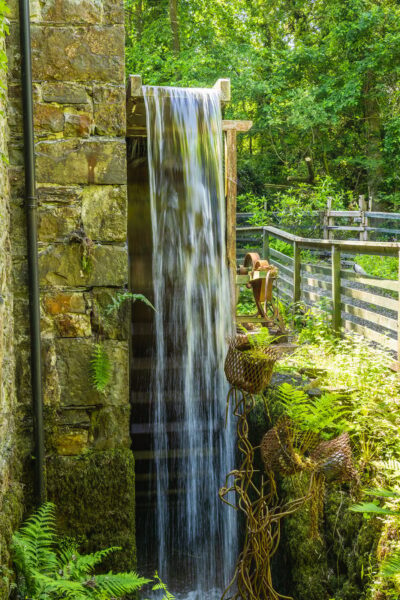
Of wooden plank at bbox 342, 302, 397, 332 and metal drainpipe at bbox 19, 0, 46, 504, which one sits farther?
wooden plank at bbox 342, 302, 397, 332

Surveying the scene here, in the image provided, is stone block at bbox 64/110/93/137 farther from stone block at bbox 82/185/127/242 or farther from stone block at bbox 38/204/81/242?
stone block at bbox 38/204/81/242

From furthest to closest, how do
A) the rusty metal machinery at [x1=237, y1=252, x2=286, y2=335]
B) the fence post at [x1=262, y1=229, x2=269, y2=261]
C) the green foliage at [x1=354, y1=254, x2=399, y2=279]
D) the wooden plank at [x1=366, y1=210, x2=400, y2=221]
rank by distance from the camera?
the wooden plank at [x1=366, y1=210, x2=400, y2=221] → the fence post at [x1=262, y1=229, x2=269, y2=261] → the green foliage at [x1=354, y1=254, x2=399, y2=279] → the rusty metal machinery at [x1=237, y1=252, x2=286, y2=335]

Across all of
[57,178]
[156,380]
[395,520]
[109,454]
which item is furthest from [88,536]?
[57,178]

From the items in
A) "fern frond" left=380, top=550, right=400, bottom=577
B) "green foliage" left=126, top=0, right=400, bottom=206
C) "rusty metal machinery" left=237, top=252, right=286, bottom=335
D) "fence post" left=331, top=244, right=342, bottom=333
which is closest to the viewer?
"fern frond" left=380, top=550, right=400, bottom=577

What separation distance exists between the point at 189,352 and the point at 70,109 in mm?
2032

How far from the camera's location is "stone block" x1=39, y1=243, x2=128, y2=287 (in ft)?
10.8

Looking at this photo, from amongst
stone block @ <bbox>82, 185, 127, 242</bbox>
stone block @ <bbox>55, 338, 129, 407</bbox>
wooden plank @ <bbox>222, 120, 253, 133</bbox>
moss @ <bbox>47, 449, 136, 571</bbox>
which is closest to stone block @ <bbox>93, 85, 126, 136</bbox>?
stone block @ <bbox>82, 185, 127, 242</bbox>

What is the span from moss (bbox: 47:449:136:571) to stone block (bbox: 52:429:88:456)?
0.04 metres

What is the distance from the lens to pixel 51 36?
3.23 metres

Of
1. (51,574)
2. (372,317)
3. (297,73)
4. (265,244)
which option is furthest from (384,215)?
(51,574)

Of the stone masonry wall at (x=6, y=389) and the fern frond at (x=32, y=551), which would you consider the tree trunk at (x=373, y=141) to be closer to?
the stone masonry wall at (x=6, y=389)

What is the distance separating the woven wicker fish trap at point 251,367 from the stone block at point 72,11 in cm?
210

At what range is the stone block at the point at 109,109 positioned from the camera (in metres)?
3.32

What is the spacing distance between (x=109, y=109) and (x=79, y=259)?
3.00 feet
